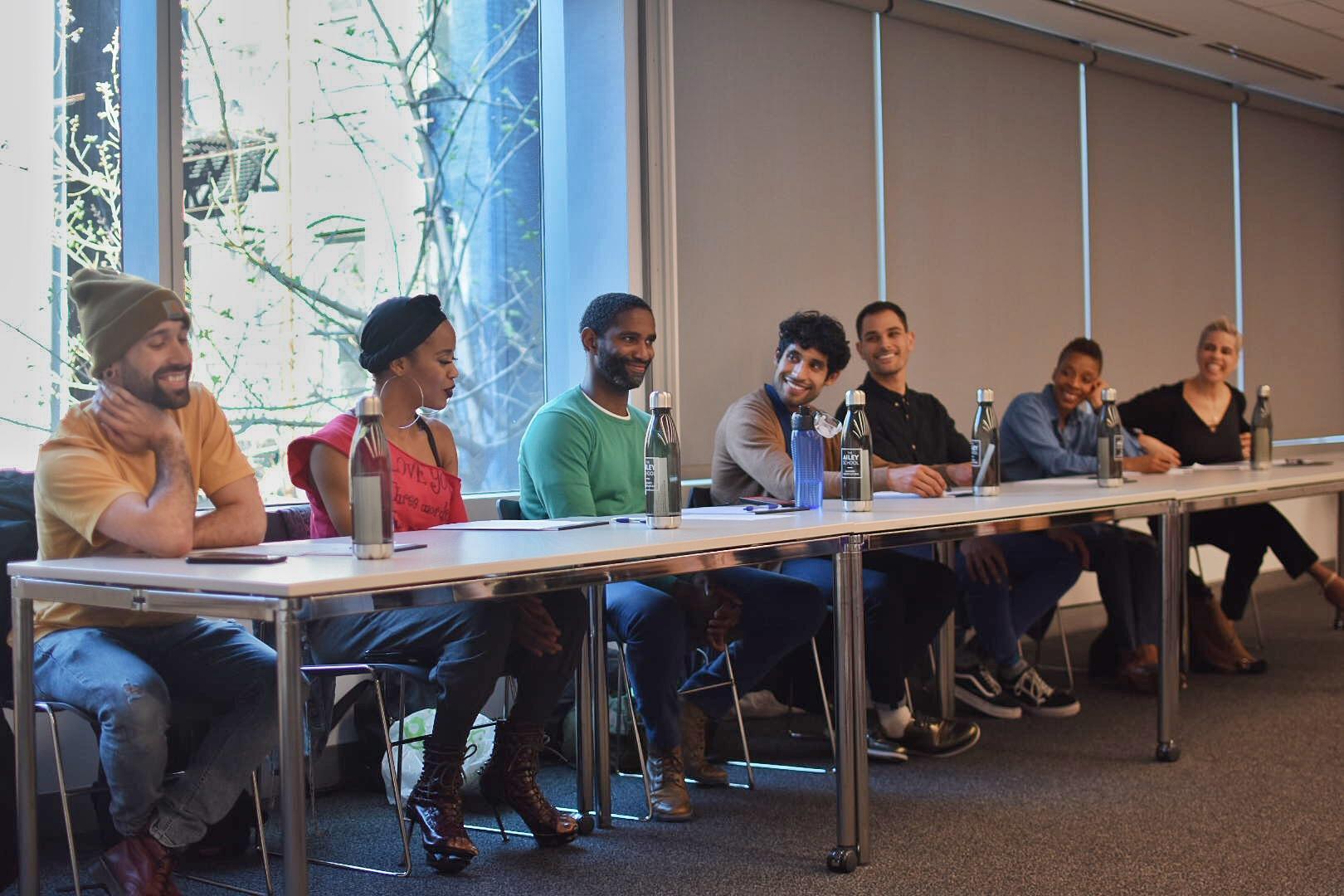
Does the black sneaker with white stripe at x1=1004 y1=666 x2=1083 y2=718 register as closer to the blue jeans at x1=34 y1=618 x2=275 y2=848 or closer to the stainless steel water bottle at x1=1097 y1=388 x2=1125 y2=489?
the stainless steel water bottle at x1=1097 y1=388 x2=1125 y2=489

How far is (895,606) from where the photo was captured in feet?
11.8

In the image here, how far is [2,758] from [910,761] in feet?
7.33

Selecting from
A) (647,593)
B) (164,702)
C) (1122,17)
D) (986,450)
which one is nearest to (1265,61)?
(1122,17)

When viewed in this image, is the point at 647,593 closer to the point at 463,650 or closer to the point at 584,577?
the point at 463,650

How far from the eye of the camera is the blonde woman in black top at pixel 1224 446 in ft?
16.3

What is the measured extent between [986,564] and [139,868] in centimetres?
271

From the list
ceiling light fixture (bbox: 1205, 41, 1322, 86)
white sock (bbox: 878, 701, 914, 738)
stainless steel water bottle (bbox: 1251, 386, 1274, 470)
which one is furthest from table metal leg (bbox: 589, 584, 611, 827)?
ceiling light fixture (bbox: 1205, 41, 1322, 86)

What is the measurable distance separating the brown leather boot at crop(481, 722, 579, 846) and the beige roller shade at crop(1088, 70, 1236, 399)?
13.4 ft

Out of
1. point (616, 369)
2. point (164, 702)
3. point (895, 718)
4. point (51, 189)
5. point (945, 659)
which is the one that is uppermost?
point (51, 189)

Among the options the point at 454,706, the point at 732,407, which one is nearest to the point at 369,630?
the point at 454,706

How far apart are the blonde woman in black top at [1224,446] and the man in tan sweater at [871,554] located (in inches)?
68.3

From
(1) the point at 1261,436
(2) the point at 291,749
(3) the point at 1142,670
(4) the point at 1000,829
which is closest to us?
(2) the point at 291,749

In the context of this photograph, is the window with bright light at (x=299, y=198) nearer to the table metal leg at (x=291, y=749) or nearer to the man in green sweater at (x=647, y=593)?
the man in green sweater at (x=647, y=593)

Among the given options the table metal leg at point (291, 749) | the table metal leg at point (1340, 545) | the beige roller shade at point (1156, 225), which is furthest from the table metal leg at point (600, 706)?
the beige roller shade at point (1156, 225)
